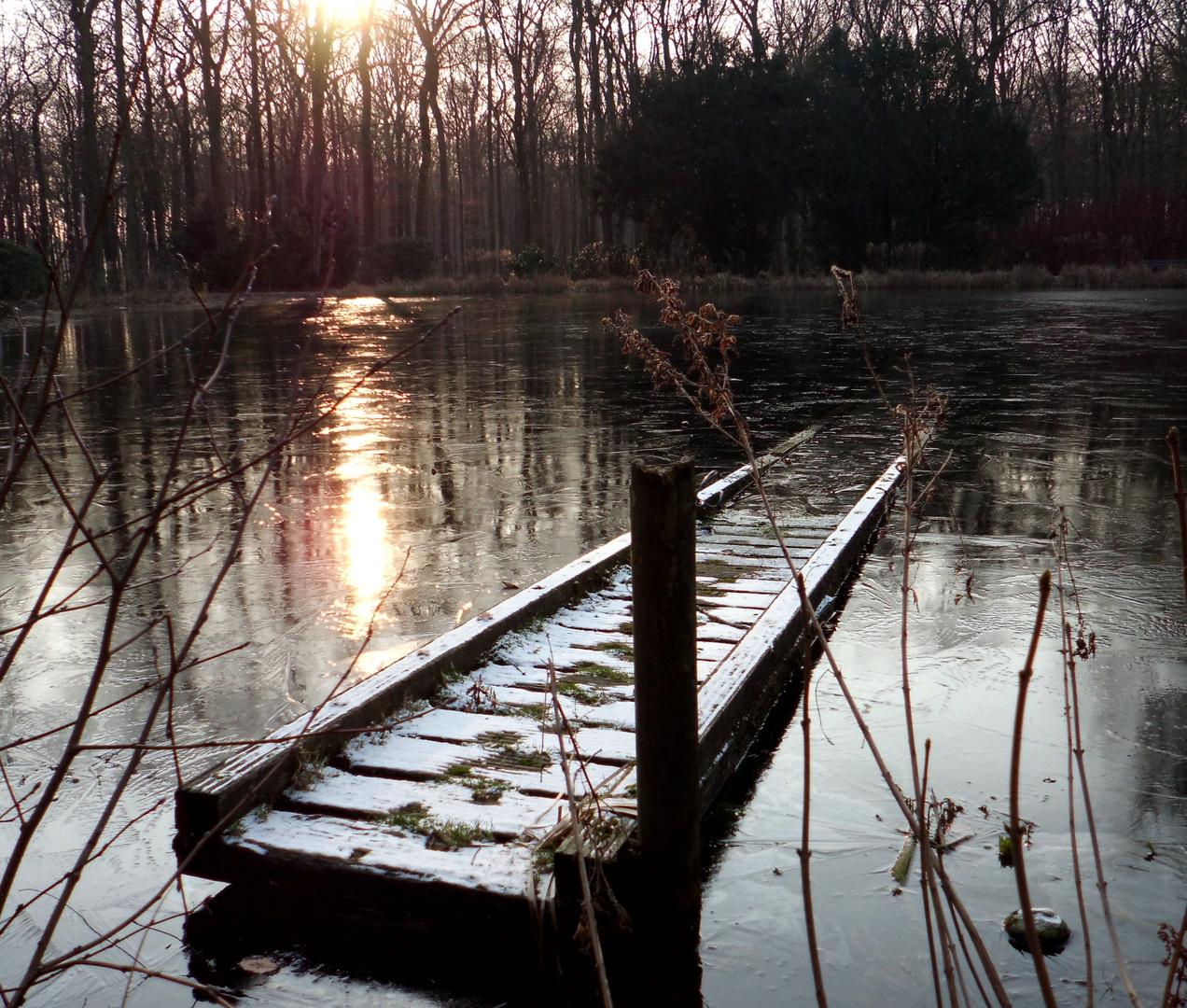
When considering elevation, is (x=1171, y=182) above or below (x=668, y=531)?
above

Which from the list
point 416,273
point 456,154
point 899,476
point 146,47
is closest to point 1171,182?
point 416,273

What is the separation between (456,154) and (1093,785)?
54.5 meters

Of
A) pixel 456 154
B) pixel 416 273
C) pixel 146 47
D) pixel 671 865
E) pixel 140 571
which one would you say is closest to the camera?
pixel 146 47

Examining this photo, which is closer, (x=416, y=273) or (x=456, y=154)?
(x=416, y=273)

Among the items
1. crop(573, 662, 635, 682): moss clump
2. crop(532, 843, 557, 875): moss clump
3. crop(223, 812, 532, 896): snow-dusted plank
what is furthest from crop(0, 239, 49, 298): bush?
crop(532, 843, 557, 875): moss clump

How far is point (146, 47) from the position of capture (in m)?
1.52

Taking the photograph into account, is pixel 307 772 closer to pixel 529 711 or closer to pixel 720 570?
pixel 529 711

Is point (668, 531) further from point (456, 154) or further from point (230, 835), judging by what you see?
point (456, 154)

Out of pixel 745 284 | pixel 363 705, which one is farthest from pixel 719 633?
pixel 745 284

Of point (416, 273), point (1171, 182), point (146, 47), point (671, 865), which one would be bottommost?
point (671, 865)

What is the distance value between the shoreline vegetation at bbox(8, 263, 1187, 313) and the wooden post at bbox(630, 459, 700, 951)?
29.5 meters

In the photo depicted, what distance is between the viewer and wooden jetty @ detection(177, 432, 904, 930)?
2.73 meters

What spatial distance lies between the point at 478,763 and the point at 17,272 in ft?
75.5

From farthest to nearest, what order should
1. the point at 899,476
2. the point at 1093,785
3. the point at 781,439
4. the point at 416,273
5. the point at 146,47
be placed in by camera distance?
the point at 416,273
the point at 781,439
the point at 899,476
the point at 1093,785
the point at 146,47
